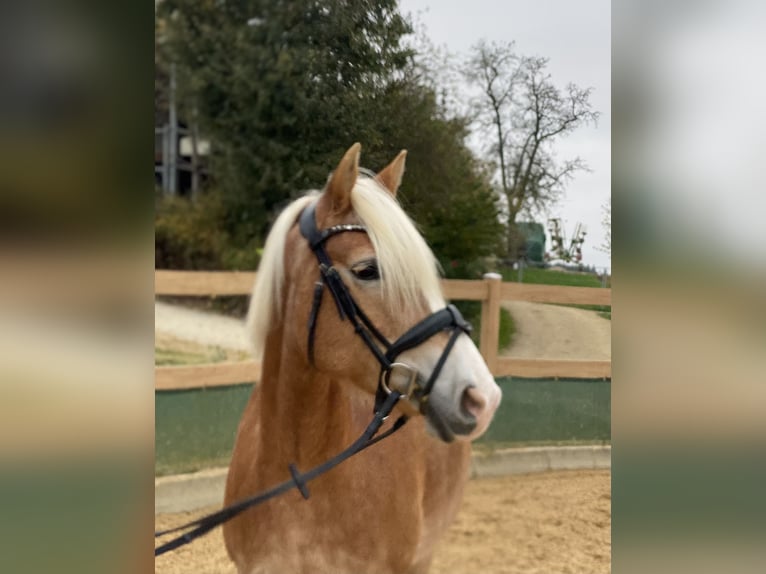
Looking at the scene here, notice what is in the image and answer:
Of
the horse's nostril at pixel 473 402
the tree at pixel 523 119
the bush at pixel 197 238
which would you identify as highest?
the tree at pixel 523 119

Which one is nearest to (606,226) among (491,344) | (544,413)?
(491,344)

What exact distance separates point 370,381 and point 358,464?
29 cm

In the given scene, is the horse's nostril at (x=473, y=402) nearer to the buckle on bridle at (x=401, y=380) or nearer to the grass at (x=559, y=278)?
the buckle on bridle at (x=401, y=380)

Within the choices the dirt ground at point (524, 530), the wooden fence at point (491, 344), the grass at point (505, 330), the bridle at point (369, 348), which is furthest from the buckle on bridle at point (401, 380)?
the dirt ground at point (524, 530)

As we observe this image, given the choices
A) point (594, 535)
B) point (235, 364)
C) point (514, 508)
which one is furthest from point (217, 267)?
point (594, 535)

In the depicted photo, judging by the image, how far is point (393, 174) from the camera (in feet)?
4.42

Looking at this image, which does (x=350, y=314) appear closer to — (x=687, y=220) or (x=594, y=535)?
(x=687, y=220)

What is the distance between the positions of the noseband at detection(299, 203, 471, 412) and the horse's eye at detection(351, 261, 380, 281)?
1.6 inches

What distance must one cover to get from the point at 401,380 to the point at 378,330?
118 millimetres

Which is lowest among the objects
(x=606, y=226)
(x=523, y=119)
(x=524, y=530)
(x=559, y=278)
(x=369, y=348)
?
(x=524, y=530)

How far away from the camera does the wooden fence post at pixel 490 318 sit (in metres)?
1.52

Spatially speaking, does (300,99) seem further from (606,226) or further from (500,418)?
(500,418)

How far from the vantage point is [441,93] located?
1.44m

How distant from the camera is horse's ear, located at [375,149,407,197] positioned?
4.40ft
